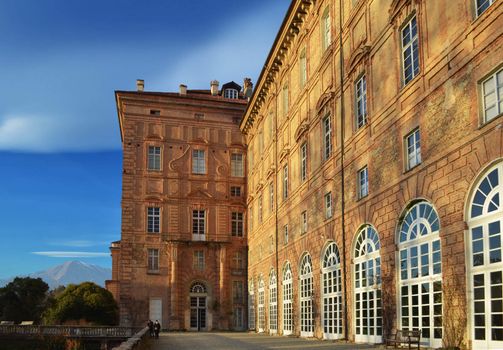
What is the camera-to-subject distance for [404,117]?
18500 millimetres

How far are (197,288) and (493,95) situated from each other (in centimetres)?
3654

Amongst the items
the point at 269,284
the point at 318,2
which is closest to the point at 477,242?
the point at 318,2

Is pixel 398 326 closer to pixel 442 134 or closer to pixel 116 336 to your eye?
pixel 442 134

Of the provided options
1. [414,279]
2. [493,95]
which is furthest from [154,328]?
[493,95]

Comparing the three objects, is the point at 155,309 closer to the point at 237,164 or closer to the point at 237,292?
the point at 237,292

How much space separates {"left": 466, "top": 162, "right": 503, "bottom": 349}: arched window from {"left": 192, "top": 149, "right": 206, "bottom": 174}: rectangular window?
35.8m

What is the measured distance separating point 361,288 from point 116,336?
21.9 metres

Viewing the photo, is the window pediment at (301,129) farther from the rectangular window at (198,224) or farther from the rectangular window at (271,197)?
the rectangular window at (198,224)

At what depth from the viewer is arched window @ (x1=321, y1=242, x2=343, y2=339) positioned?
79.4ft

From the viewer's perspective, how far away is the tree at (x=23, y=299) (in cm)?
6056

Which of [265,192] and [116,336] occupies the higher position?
[265,192]

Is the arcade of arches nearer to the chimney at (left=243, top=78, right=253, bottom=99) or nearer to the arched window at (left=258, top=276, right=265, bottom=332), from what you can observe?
Answer: the arched window at (left=258, top=276, right=265, bottom=332)

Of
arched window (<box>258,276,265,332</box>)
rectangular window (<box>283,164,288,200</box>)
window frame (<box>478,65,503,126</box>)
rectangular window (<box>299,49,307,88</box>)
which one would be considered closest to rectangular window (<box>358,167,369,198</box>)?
window frame (<box>478,65,503,126</box>)

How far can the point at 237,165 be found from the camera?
165ft
